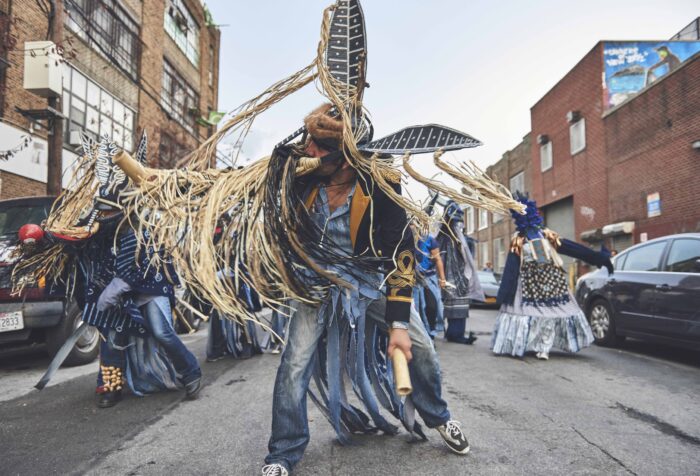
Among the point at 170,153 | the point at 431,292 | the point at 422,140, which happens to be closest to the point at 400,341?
the point at 422,140

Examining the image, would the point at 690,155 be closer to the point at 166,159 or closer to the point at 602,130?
the point at 602,130

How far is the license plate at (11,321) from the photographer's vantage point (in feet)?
15.3

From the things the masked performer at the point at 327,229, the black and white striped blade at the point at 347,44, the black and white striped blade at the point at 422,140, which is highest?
the black and white striped blade at the point at 347,44

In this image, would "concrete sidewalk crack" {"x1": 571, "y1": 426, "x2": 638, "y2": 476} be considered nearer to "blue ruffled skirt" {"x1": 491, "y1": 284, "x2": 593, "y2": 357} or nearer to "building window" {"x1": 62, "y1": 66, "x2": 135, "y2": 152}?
"blue ruffled skirt" {"x1": 491, "y1": 284, "x2": 593, "y2": 357}

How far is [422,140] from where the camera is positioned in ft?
7.41

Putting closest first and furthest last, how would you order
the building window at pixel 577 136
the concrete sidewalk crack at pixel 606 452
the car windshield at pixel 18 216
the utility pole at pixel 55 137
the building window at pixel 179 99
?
the concrete sidewalk crack at pixel 606 452, the car windshield at pixel 18 216, the utility pole at pixel 55 137, the building window at pixel 577 136, the building window at pixel 179 99

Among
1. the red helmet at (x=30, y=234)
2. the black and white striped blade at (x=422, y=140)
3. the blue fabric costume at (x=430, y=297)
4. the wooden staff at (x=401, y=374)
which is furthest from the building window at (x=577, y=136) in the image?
the red helmet at (x=30, y=234)

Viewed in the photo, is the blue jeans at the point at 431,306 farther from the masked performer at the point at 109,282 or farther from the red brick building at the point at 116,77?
the red brick building at the point at 116,77

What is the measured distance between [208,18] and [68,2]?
41.7 feet

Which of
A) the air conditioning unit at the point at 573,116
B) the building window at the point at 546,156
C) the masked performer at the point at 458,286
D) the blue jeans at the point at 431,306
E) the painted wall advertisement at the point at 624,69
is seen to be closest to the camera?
the blue jeans at the point at 431,306

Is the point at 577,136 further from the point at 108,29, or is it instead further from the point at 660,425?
the point at 660,425

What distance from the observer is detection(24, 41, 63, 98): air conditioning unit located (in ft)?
32.7

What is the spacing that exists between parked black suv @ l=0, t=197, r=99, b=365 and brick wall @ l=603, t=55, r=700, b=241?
14.0m

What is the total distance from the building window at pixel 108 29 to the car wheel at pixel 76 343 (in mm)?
9807
